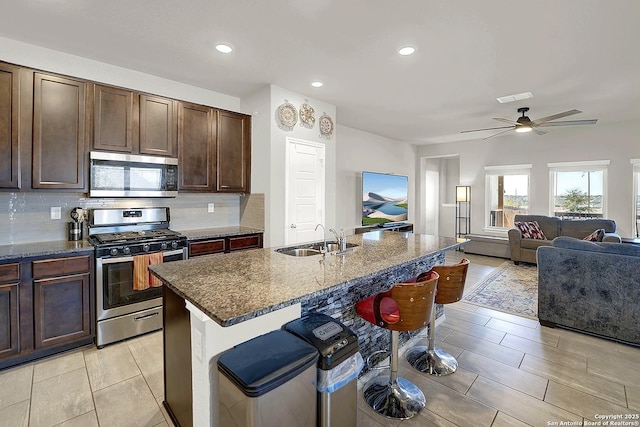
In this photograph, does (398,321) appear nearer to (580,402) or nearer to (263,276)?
(263,276)

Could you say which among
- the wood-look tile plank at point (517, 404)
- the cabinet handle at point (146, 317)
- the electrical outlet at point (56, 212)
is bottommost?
the wood-look tile plank at point (517, 404)

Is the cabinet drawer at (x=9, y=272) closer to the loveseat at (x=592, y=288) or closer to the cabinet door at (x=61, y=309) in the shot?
the cabinet door at (x=61, y=309)

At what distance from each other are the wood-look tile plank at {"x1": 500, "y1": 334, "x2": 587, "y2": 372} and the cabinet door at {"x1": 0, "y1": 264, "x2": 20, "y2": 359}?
4.34 meters

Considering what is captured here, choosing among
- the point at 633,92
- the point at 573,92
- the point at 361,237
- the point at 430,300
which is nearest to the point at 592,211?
the point at 633,92

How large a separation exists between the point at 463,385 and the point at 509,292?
2.71 m

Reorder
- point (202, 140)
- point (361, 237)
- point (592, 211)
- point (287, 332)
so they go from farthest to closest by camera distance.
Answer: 1. point (592, 211)
2. point (202, 140)
3. point (361, 237)
4. point (287, 332)

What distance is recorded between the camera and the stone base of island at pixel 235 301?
137 cm

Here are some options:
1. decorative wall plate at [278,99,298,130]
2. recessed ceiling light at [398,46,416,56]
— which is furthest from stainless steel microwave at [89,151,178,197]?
recessed ceiling light at [398,46,416,56]

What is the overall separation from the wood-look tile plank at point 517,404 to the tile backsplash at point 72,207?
9.65ft

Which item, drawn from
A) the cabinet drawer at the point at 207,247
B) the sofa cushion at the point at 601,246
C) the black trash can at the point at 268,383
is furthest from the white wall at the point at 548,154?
the black trash can at the point at 268,383

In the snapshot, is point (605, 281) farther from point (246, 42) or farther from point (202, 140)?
point (202, 140)

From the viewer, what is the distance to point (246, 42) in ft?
9.16

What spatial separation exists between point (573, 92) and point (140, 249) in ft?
18.8

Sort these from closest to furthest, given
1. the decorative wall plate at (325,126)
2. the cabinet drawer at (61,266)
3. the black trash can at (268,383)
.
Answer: the black trash can at (268,383), the cabinet drawer at (61,266), the decorative wall plate at (325,126)
